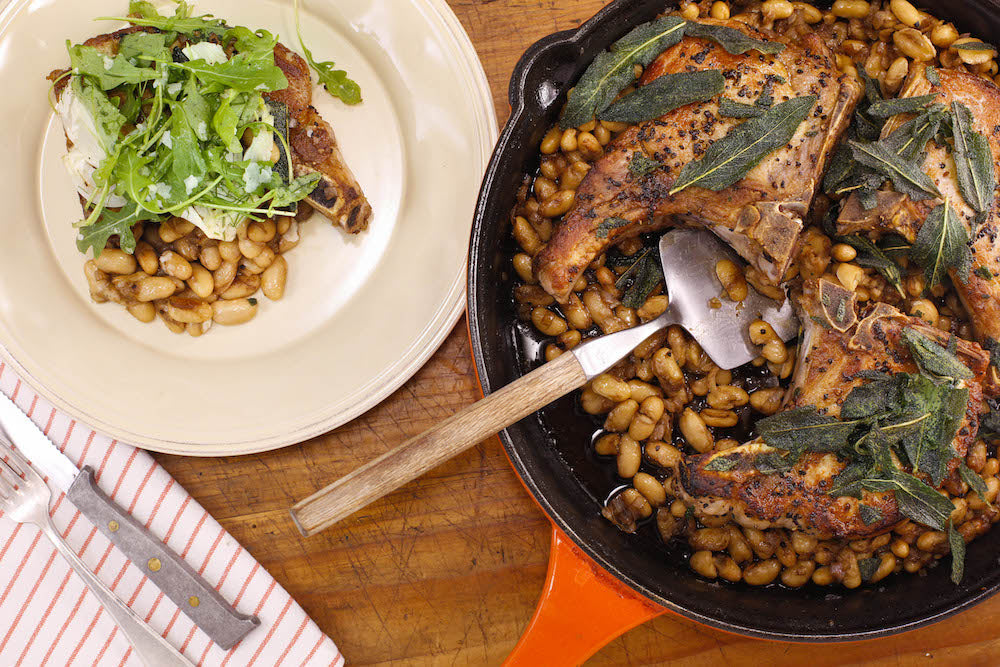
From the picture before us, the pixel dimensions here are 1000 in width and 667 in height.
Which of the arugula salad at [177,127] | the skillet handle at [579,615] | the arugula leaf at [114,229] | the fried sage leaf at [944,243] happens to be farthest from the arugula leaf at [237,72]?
the fried sage leaf at [944,243]

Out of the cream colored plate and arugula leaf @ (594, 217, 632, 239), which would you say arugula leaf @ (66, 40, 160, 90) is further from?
arugula leaf @ (594, 217, 632, 239)

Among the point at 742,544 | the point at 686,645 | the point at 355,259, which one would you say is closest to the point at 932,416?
the point at 742,544

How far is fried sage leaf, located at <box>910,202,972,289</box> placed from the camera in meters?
1.95

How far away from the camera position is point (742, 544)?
223 cm

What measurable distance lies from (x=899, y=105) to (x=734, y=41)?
1.68ft

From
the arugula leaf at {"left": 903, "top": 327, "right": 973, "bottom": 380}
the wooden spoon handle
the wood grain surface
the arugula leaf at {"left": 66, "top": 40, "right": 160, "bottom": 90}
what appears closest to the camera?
the wooden spoon handle

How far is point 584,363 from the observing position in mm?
1968

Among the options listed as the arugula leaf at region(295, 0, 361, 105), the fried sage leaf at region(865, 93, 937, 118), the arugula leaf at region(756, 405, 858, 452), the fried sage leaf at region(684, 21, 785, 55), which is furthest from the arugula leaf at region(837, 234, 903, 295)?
the arugula leaf at region(295, 0, 361, 105)

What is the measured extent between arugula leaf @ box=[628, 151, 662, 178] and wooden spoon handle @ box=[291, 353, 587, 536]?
58 cm

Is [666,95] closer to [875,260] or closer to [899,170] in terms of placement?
[899,170]

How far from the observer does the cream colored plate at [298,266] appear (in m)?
2.35

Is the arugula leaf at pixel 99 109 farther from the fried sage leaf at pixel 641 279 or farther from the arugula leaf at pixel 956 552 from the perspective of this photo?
the arugula leaf at pixel 956 552

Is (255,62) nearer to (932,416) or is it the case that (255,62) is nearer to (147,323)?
(147,323)

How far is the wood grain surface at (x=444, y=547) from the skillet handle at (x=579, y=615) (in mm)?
403
